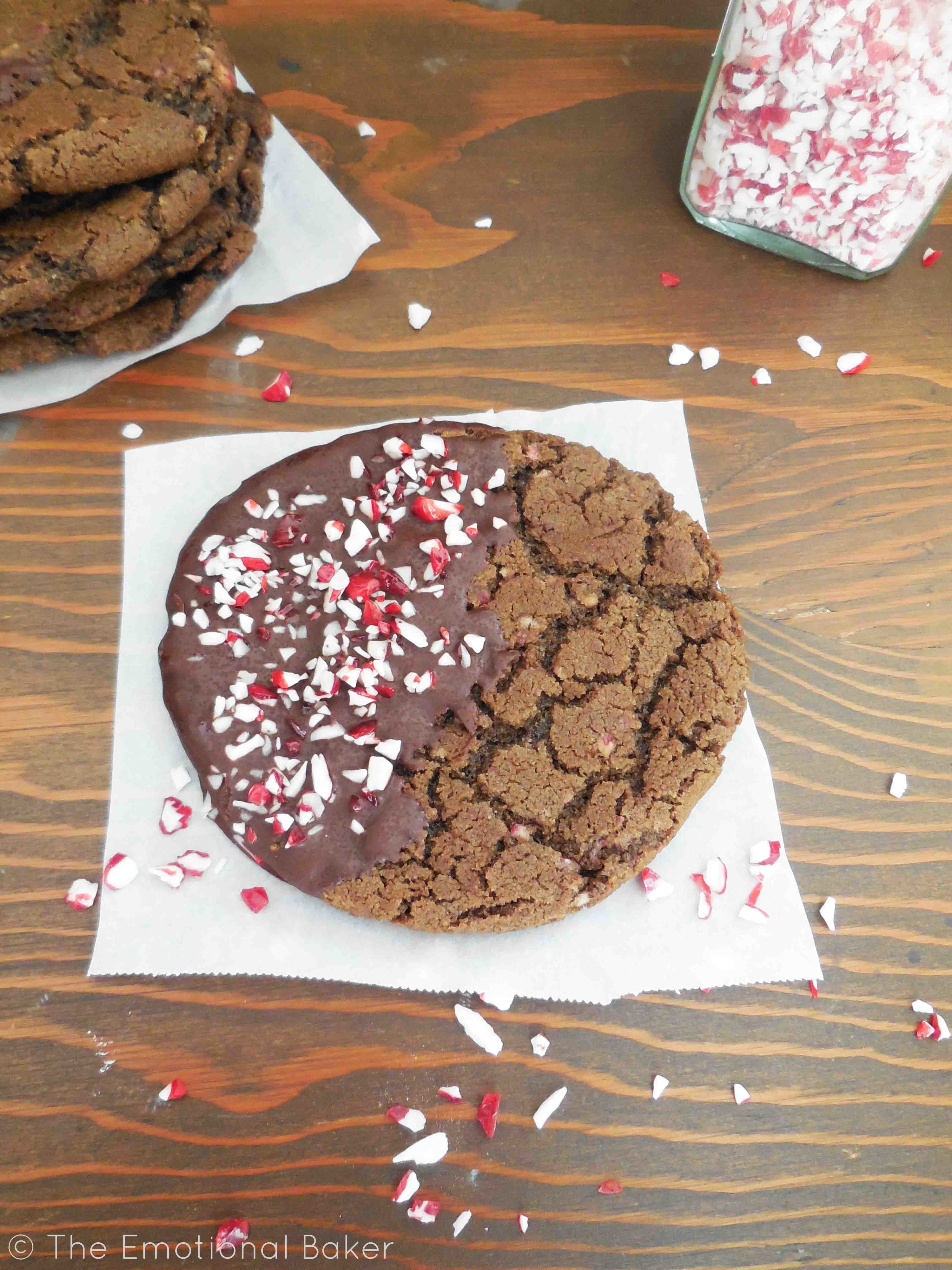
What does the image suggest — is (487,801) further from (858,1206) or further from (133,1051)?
(858,1206)

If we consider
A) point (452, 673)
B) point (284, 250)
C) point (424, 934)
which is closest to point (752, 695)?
point (452, 673)

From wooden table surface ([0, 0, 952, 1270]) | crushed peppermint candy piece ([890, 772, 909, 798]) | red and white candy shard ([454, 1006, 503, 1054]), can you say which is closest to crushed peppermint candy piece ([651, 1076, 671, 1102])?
wooden table surface ([0, 0, 952, 1270])

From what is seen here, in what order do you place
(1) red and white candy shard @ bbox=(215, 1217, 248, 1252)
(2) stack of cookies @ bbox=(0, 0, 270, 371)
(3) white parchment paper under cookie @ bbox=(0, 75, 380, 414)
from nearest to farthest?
(1) red and white candy shard @ bbox=(215, 1217, 248, 1252), (2) stack of cookies @ bbox=(0, 0, 270, 371), (3) white parchment paper under cookie @ bbox=(0, 75, 380, 414)

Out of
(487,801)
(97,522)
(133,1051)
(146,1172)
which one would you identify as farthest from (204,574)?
(146,1172)

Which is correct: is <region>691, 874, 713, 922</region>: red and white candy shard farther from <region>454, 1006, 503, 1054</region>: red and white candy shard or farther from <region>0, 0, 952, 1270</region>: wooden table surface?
<region>454, 1006, 503, 1054</region>: red and white candy shard

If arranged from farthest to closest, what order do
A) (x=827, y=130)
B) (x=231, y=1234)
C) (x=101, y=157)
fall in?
(x=827, y=130) → (x=101, y=157) → (x=231, y=1234)

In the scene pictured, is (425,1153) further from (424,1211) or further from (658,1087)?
(658,1087)
